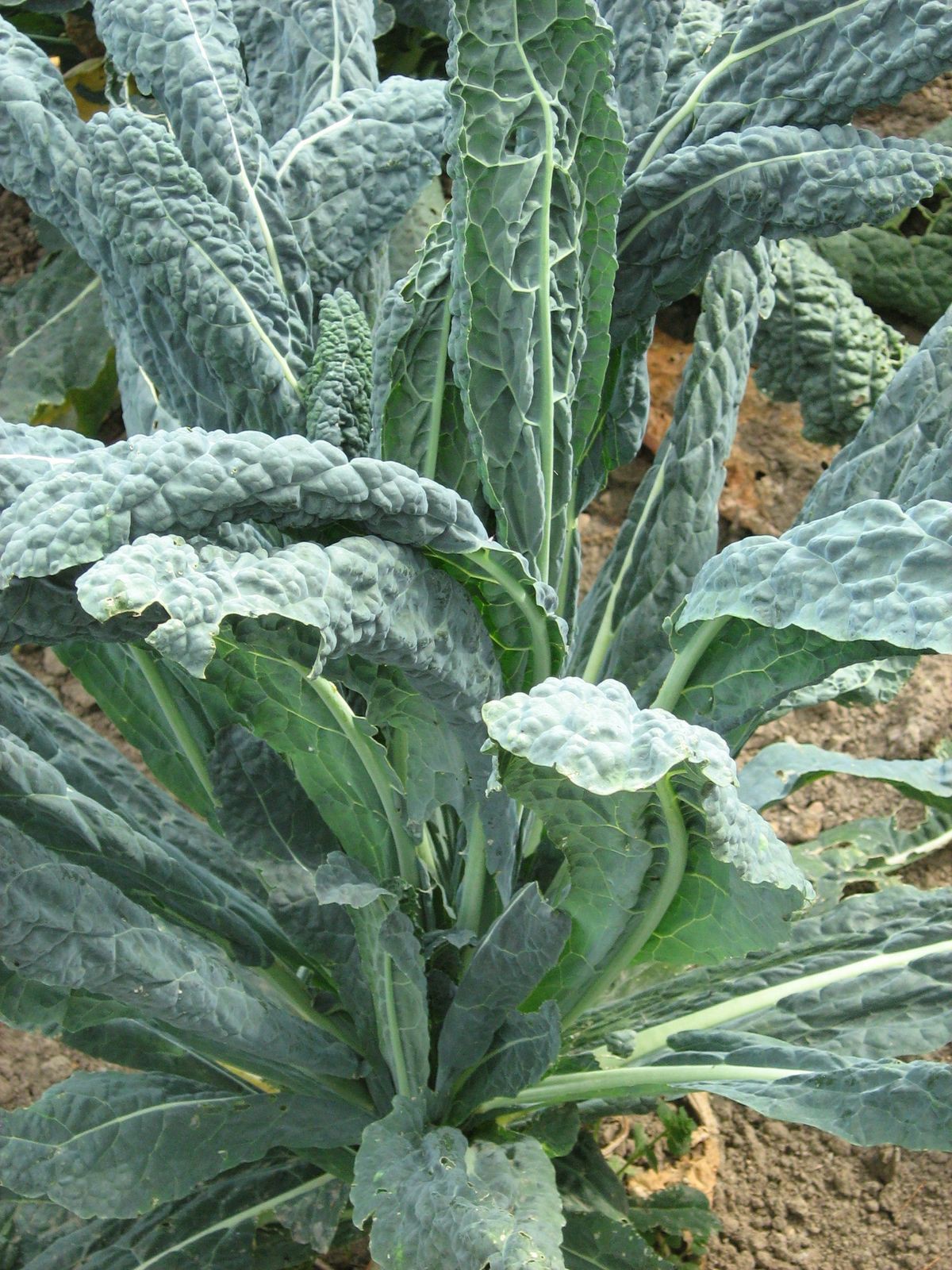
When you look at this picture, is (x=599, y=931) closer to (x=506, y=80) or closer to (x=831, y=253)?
(x=506, y=80)

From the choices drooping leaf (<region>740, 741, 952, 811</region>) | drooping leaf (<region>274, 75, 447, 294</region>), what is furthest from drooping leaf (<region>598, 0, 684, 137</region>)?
drooping leaf (<region>740, 741, 952, 811</region>)

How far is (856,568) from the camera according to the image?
833mm

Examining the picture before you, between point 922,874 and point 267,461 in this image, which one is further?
point 922,874

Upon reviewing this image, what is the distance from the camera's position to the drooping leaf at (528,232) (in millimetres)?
947

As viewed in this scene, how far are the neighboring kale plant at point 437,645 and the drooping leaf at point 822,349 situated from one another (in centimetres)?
54

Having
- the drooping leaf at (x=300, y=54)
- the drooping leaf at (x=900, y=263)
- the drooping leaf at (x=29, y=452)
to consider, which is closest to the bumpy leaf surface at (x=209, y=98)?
the drooping leaf at (x=300, y=54)

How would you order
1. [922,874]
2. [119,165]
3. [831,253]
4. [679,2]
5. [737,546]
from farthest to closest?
[831,253], [922,874], [679,2], [119,165], [737,546]

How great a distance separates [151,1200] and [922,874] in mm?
1160

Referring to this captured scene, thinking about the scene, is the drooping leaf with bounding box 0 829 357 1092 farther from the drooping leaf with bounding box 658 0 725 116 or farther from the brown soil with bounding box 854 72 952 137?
the brown soil with bounding box 854 72 952 137

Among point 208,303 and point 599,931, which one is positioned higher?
point 208,303

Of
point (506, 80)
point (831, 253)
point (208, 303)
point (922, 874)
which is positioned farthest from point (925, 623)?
point (831, 253)

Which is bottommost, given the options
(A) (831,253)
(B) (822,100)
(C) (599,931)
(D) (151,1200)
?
(D) (151,1200)

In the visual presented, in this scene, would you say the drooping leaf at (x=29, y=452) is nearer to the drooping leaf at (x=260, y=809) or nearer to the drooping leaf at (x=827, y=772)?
the drooping leaf at (x=260, y=809)

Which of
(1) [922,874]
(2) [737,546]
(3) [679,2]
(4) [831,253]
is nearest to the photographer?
(2) [737,546]
